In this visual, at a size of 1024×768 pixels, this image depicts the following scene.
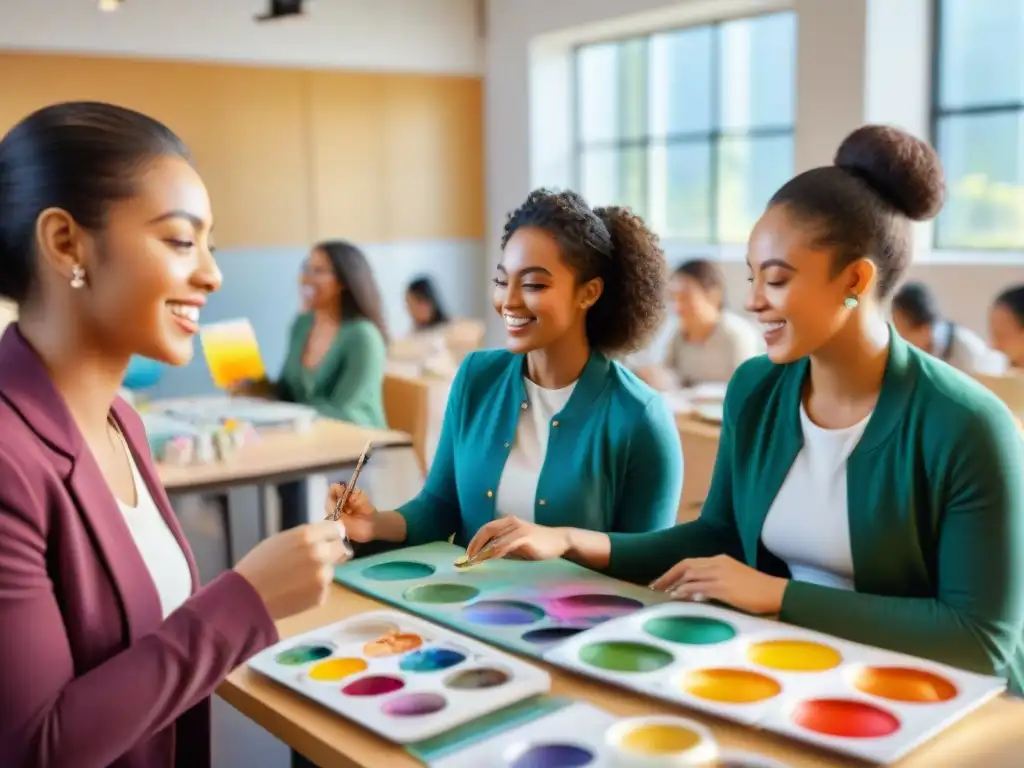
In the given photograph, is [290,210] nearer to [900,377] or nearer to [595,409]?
[595,409]

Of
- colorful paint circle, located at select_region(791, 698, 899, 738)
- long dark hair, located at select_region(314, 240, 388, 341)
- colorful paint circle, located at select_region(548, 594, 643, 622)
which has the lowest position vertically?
colorful paint circle, located at select_region(791, 698, 899, 738)

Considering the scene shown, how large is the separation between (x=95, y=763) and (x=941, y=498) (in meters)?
1.09

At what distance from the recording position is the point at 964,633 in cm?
137

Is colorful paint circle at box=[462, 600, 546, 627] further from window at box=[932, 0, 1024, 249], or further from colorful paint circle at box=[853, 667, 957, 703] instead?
window at box=[932, 0, 1024, 249]

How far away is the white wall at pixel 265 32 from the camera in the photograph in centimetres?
579

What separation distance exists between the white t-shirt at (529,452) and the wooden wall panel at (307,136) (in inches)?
181

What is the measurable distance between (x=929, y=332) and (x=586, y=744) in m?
3.20

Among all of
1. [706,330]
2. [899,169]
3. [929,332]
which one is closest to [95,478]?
[899,169]

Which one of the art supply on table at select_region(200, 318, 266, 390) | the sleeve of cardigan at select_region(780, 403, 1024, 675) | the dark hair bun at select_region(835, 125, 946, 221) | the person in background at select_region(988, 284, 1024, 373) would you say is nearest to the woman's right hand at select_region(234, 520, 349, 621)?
the sleeve of cardigan at select_region(780, 403, 1024, 675)

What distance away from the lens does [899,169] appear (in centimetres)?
156

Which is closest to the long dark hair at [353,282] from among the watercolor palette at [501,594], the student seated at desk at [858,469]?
the watercolor palette at [501,594]

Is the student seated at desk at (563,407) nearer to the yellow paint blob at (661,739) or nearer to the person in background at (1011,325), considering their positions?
the yellow paint blob at (661,739)

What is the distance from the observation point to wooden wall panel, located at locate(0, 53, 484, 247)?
19.7ft

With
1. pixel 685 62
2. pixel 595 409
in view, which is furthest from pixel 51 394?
pixel 685 62
